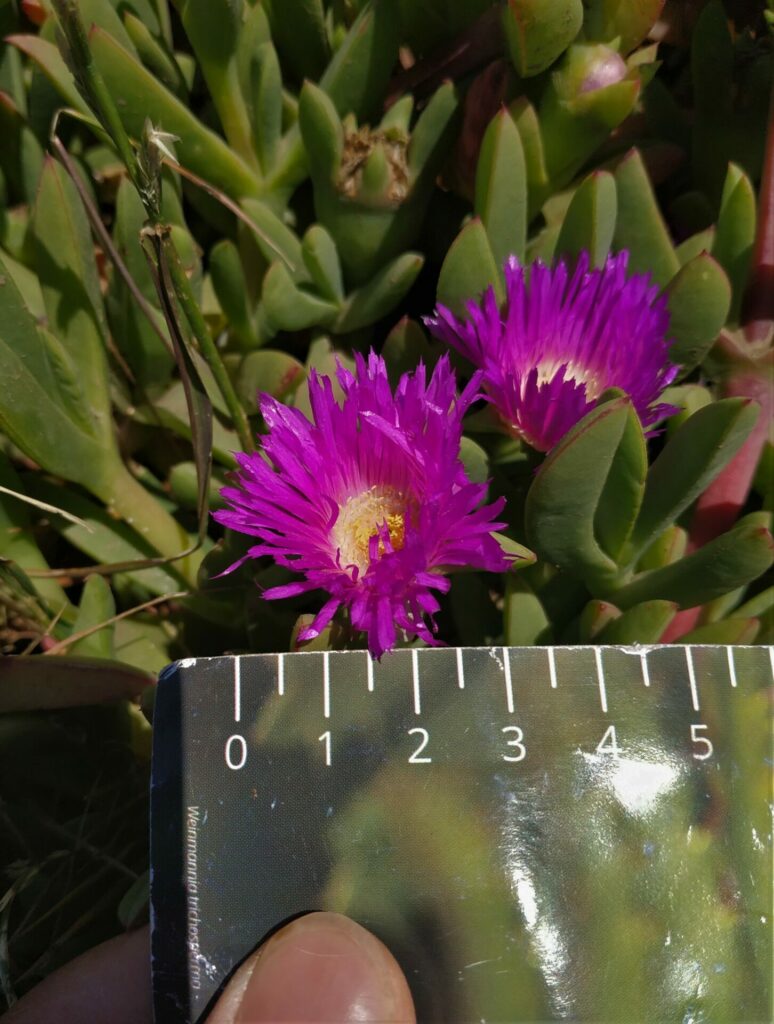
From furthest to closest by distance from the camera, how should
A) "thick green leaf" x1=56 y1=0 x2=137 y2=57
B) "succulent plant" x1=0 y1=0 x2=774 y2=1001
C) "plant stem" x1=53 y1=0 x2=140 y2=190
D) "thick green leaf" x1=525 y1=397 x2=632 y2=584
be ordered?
1. "thick green leaf" x1=56 y1=0 x2=137 y2=57
2. "succulent plant" x1=0 y1=0 x2=774 y2=1001
3. "thick green leaf" x1=525 y1=397 x2=632 y2=584
4. "plant stem" x1=53 y1=0 x2=140 y2=190

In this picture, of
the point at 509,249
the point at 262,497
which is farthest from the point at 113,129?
the point at 509,249

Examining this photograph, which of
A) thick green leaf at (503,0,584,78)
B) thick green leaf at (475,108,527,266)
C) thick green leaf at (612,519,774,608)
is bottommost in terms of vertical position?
thick green leaf at (612,519,774,608)

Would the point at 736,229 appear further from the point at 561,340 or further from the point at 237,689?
the point at 237,689

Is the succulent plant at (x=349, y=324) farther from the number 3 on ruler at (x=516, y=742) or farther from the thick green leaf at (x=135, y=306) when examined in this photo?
the number 3 on ruler at (x=516, y=742)

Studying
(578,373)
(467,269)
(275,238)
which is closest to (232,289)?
(275,238)

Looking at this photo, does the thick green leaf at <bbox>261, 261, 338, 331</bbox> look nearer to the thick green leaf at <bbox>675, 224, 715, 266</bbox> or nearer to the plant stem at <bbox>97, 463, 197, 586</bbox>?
the plant stem at <bbox>97, 463, 197, 586</bbox>

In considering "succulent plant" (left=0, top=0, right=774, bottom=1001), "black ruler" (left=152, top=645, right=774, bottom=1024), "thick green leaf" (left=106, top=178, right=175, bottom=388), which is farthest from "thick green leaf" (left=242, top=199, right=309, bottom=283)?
"black ruler" (left=152, top=645, right=774, bottom=1024)
